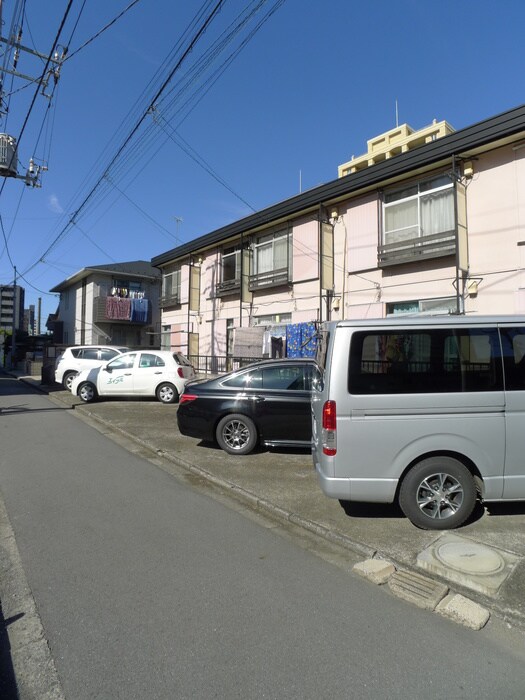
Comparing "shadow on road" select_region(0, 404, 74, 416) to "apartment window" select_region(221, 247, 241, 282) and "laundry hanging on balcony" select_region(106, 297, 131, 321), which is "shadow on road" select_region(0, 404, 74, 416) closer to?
"apartment window" select_region(221, 247, 241, 282)

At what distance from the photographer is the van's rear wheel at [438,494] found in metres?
4.25

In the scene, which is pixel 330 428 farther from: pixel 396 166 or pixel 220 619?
pixel 396 166

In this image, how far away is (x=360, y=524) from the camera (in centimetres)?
448

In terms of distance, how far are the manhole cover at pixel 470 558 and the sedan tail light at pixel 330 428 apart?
48.3 inches

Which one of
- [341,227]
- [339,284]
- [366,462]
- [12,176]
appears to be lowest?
[366,462]

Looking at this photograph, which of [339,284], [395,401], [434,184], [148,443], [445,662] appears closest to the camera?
[445,662]

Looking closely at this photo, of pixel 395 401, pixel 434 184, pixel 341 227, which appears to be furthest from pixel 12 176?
pixel 395 401

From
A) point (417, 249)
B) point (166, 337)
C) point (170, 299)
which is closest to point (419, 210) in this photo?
point (417, 249)

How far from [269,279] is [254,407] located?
1002 centimetres

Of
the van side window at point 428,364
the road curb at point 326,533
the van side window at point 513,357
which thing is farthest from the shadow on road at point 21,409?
the van side window at point 513,357

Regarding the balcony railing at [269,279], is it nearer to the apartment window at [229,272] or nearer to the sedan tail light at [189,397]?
the apartment window at [229,272]

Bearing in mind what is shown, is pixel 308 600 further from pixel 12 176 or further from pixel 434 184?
pixel 12 176

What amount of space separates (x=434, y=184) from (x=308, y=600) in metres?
11.7

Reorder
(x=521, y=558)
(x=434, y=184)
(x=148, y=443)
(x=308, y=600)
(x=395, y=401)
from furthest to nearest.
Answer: (x=434, y=184) → (x=148, y=443) → (x=395, y=401) → (x=521, y=558) → (x=308, y=600)
